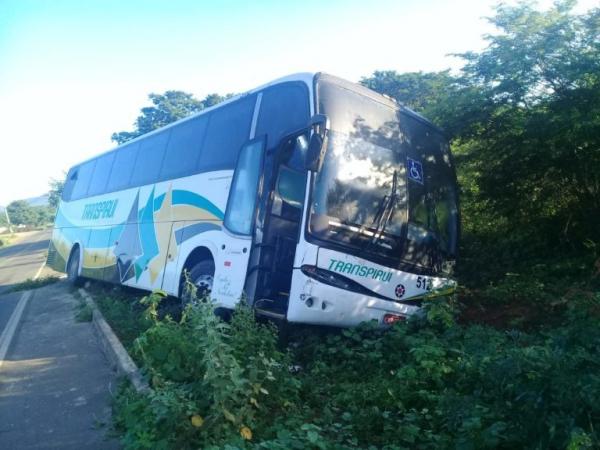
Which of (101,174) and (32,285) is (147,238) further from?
(32,285)

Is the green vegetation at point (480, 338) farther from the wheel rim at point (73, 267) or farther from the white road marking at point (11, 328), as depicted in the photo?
the wheel rim at point (73, 267)

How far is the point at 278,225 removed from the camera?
6.61 meters

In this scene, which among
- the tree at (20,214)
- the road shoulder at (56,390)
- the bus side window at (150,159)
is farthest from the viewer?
the tree at (20,214)

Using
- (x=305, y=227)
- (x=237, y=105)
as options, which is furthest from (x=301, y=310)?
(x=237, y=105)

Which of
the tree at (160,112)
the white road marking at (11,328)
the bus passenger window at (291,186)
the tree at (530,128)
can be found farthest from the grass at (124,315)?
the tree at (160,112)

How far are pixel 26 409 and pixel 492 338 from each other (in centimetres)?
494

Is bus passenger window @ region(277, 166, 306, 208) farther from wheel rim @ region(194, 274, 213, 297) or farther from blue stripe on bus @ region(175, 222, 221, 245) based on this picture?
wheel rim @ region(194, 274, 213, 297)

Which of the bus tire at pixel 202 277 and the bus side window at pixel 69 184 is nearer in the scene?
the bus tire at pixel 202 277

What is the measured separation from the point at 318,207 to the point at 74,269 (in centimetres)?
1110

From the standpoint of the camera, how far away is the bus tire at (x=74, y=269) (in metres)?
14.4

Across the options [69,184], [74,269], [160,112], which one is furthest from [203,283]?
[160,112]

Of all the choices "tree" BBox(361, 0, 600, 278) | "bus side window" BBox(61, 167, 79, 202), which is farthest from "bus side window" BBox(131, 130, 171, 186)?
"bus side window" BBox(61, 167, 79, 202)

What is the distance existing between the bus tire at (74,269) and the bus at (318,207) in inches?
283

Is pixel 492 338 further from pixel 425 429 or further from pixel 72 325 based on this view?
pixel 72 325
